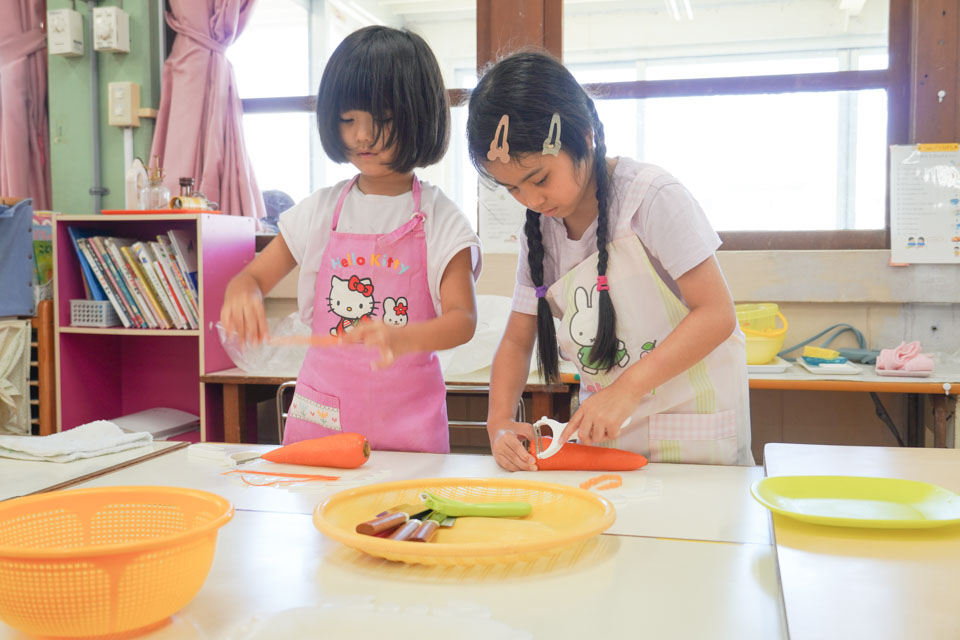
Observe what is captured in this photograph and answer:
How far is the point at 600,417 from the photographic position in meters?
1.16

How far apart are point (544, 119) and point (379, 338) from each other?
42 cm

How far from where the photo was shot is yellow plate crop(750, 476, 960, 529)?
2.61ft

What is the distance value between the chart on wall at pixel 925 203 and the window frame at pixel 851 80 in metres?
0.07

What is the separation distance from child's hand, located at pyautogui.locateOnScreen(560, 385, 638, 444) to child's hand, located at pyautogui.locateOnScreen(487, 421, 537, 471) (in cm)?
6

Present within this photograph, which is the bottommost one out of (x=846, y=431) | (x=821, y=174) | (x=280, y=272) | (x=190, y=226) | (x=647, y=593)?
(x=846, y=431)

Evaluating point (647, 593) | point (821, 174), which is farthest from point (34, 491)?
point (821, 174)

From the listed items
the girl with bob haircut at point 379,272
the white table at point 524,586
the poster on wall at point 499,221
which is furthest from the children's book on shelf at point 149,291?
the white table at point 524,586

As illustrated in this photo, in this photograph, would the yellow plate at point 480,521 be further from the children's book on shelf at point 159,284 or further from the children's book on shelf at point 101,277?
the children's book on shelf at point 101,277

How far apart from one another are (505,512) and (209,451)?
0.58m

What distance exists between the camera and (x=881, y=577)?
682 millimetres

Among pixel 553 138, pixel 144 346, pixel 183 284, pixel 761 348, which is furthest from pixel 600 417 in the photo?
pixel 144 346

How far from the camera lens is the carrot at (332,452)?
1.18 metres

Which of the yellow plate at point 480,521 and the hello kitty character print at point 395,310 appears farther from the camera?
the hello kitty character print at point 395,310

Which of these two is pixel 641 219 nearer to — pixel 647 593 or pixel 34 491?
pixel 647 593
